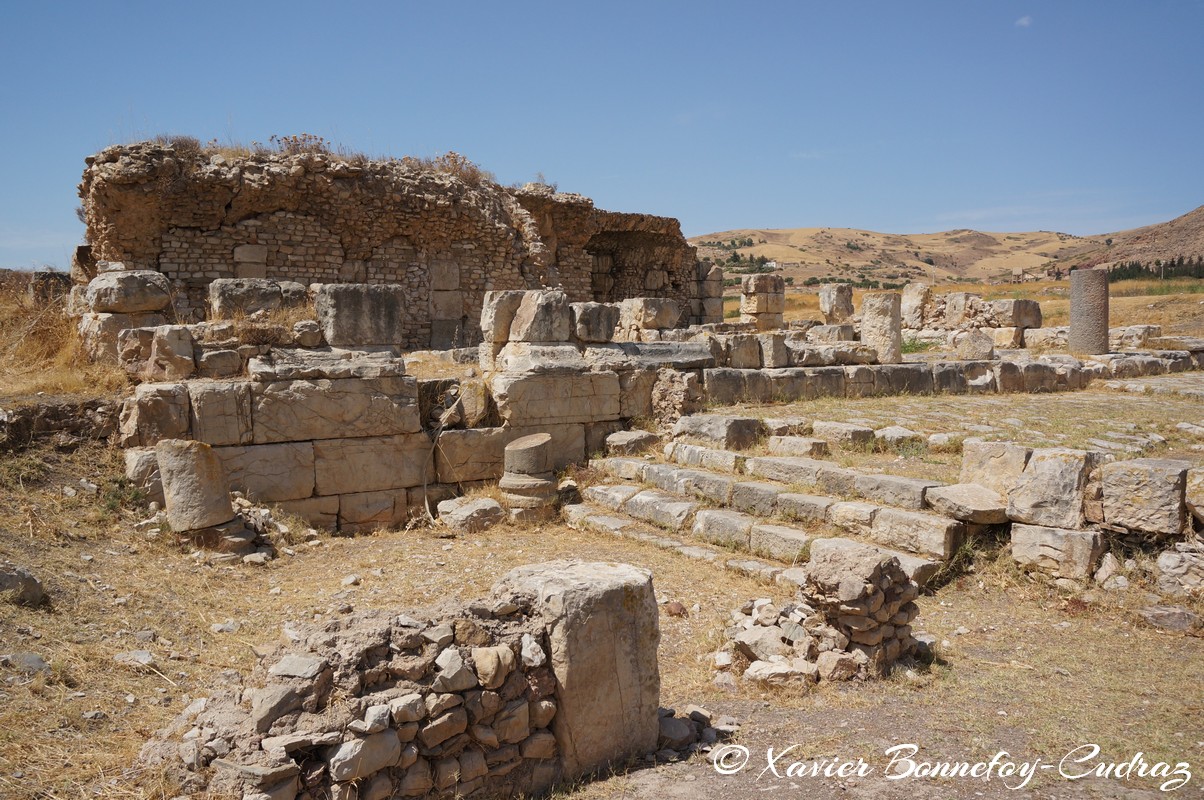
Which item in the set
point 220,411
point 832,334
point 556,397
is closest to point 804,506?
point 556,397

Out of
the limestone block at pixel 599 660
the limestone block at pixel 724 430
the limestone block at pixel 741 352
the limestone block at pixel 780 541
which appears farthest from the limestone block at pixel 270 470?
the limestone block at pixel 741 352

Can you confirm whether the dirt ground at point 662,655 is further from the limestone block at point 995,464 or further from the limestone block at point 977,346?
the limestone block at point 977,346

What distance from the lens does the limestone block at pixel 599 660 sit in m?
3.65

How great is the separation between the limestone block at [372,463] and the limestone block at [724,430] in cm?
295

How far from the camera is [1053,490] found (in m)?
5.76

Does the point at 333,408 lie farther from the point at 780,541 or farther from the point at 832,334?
the point at 832,334

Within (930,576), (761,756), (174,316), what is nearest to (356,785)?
(761,756)

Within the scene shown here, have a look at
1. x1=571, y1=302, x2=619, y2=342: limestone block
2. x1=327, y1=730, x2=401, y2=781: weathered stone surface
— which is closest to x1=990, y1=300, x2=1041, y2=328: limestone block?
x1=571, y1=302, x2=619, y2=342: limestone block

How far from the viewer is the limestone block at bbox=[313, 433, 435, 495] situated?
26.5 feet

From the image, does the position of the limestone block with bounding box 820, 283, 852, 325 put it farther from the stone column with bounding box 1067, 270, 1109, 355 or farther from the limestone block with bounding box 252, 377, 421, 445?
the limestone block with bounding box 252, 377, 421, 445

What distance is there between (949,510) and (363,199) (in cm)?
1299

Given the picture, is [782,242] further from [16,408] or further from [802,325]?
[16,408]

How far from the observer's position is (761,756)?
3.76m

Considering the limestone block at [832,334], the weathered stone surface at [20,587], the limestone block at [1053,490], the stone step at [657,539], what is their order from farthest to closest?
the limestone block at [832,334] < the stone step at [657,539] < the limestone block at [1053,490] < the weathered stone surface at [20,587]
